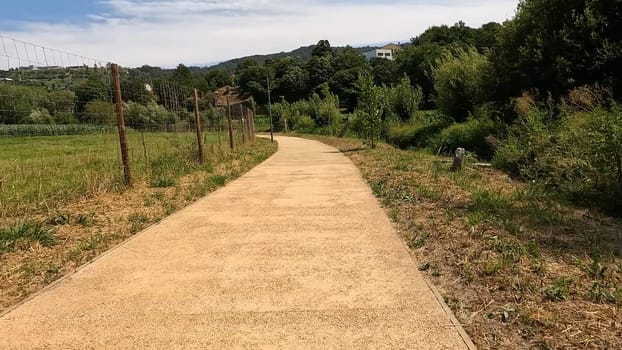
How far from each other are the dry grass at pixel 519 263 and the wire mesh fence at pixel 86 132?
526cm

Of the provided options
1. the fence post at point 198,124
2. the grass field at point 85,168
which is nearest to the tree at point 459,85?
the fence post at point 198,124

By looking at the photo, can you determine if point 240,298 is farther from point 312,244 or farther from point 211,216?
point 211,216

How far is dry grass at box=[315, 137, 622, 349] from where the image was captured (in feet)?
11.0

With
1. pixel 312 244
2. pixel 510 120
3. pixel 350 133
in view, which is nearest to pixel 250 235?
pixel 312 244

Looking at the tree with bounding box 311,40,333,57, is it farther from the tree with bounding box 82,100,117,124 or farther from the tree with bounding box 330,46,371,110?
the tree with bounding box 82,100,117,124

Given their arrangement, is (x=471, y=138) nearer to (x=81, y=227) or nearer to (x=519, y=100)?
(x=519, y=100)

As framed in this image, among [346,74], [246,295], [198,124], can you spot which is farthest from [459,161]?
[346,74]

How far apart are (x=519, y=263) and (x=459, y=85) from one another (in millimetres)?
19522

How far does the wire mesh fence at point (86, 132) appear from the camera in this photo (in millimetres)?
7961

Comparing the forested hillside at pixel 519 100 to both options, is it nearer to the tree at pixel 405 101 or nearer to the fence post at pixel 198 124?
the tree at pixel 405 101

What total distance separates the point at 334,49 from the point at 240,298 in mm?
107578

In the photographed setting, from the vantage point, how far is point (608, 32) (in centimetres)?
1401

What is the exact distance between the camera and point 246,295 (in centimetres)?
421

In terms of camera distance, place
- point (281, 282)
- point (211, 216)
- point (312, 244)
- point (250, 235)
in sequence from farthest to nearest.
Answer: point (211, 216)
point (250, 235)
point (312, 244)
point (281, 282)
